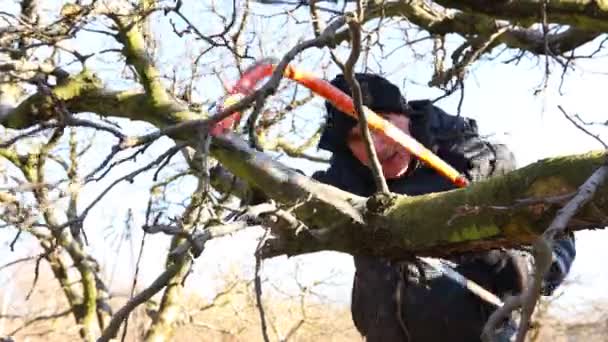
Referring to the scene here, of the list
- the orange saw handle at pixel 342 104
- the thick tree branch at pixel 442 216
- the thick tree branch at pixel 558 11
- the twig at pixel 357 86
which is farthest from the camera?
the thick tree branch at pixel 558 11

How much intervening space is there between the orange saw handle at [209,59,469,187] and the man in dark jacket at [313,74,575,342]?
0.31 ft

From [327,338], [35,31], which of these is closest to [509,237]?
[35,31]

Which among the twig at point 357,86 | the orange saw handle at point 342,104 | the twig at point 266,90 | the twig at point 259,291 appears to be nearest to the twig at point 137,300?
the twig at point 259,291

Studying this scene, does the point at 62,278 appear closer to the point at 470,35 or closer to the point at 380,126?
the point at 470,35

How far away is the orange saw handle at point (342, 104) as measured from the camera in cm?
237

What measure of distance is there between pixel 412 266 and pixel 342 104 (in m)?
0.55

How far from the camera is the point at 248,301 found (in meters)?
11.0

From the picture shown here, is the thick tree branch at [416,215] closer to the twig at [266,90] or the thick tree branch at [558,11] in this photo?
the twig at [266,90]

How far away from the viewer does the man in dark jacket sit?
241 cm

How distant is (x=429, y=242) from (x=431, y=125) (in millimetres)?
754

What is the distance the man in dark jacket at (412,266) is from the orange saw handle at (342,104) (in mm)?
94

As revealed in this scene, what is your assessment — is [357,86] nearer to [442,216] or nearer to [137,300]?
[442,216]

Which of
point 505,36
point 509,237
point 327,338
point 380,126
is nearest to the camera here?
point 509,237

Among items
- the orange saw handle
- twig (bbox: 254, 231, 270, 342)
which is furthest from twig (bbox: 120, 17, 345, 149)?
the orange saw handle
